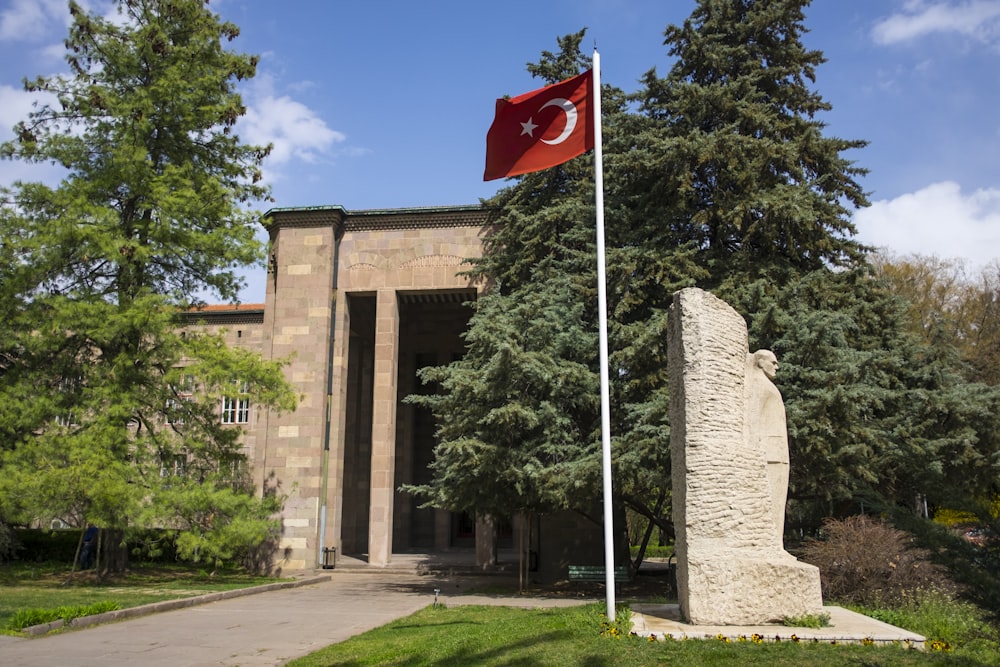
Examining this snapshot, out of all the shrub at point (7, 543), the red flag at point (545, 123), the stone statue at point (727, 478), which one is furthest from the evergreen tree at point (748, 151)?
the shrub at point (7, 543)

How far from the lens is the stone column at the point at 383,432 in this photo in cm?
2425

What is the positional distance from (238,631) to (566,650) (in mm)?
6084

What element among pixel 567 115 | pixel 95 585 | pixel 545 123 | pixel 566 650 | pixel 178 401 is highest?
pixel 567 115

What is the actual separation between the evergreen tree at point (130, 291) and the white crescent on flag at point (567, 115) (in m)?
11.5

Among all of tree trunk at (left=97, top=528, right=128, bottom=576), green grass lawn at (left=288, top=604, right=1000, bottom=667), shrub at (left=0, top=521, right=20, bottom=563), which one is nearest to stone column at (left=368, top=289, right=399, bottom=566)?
tree trunk at (left=97, top=528, right=128, bottom=576)

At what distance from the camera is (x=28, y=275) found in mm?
18625

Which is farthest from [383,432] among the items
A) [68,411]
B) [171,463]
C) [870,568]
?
[870,568]

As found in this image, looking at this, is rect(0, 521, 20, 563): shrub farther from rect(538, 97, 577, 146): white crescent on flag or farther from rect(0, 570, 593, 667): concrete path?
rect(538, 97, 577, 146): white crescent on flag

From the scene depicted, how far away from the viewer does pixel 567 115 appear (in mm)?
11602

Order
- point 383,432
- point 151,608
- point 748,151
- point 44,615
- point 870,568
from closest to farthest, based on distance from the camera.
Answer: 1. point 44,615
2. point 870,568
3. point 151,608
4. point 748,151
5. point 383,432

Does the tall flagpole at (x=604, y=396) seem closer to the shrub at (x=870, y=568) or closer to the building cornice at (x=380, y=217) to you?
the shrub at (x=870, y=568)

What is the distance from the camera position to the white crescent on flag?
1152cm

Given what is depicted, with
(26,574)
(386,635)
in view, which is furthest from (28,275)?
(386,635)

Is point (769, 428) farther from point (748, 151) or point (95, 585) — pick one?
point (95, 585)
